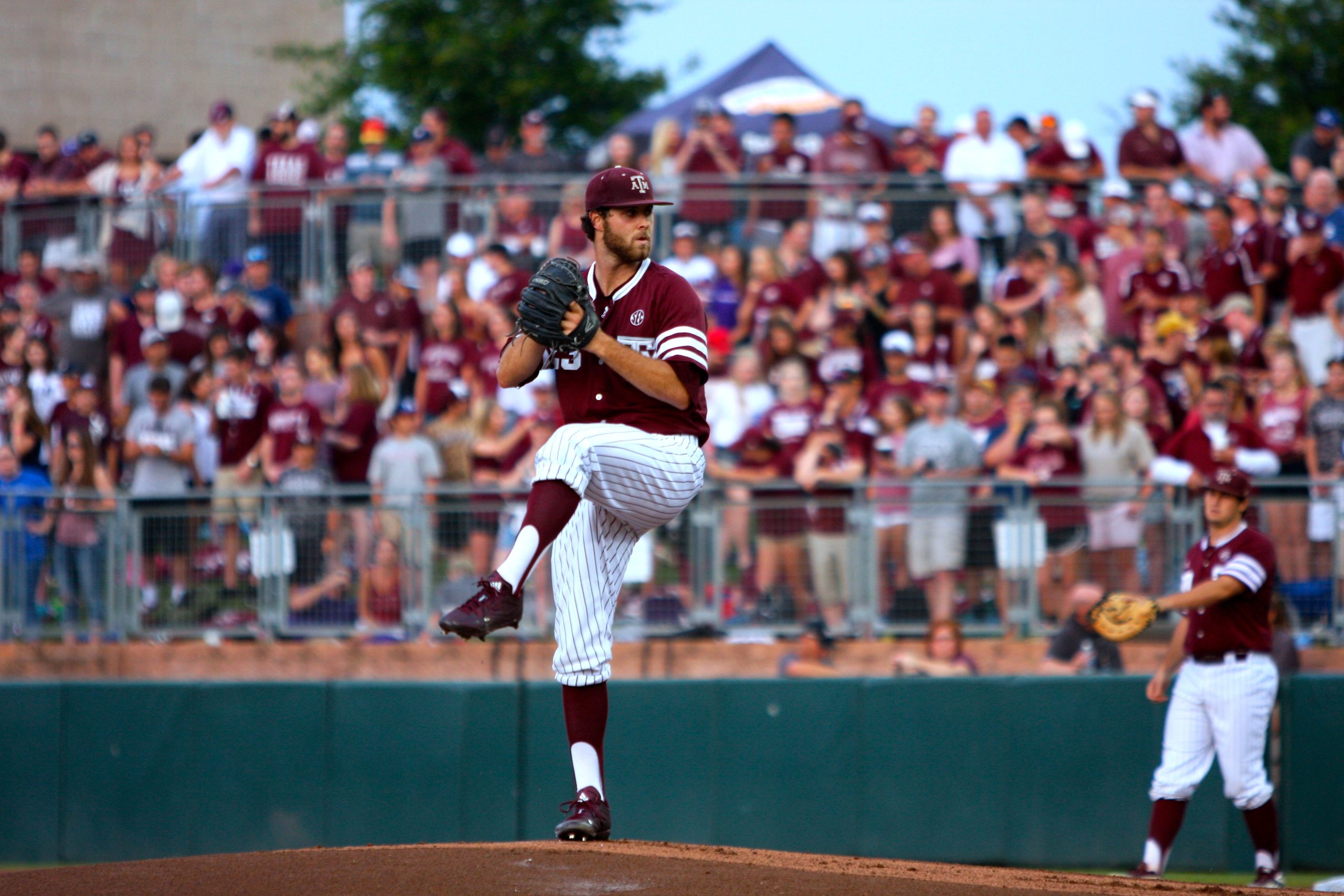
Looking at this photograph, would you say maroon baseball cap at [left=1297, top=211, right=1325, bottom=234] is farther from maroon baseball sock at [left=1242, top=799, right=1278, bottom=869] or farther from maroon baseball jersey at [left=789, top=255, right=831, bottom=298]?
maroon baseball sock at [left=1242, top=799, right=1278, bottom=869]

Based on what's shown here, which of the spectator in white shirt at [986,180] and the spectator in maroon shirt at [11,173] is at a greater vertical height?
the spectator in maroon shirt at [11,173]

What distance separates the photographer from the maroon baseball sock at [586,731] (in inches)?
237

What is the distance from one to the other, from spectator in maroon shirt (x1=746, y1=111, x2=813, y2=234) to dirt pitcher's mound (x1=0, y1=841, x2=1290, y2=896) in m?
9.85

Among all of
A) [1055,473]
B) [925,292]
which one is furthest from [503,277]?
[1055,473]

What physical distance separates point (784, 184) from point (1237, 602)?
301 inches

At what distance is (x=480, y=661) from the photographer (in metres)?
11.6

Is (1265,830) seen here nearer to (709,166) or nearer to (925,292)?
(925,292)

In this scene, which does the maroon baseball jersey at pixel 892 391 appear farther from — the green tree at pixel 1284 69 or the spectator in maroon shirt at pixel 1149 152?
the green tree at pixel 1284 69

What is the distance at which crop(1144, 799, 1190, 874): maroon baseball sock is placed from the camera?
8609 mm

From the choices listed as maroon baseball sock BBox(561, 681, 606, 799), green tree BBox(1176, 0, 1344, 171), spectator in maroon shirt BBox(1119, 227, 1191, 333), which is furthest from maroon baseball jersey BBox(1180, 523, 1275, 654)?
green tree BBox(1176, 0, 1344, 171)

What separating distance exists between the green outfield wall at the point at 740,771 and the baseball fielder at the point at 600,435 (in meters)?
4.49

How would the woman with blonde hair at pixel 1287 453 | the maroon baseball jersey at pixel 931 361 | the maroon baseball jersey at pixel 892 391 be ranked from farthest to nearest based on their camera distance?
the maroon baseball jersey at pixel 931 361
the maroon baseball jersey at pixel 892 391
the woman with blonde hair at pixel 1287 453

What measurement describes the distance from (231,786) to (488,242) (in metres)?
6.37

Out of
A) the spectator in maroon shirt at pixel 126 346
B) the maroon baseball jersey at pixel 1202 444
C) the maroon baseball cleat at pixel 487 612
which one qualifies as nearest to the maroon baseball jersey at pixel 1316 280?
the maroon baseball jersey at pixel 1202 444
